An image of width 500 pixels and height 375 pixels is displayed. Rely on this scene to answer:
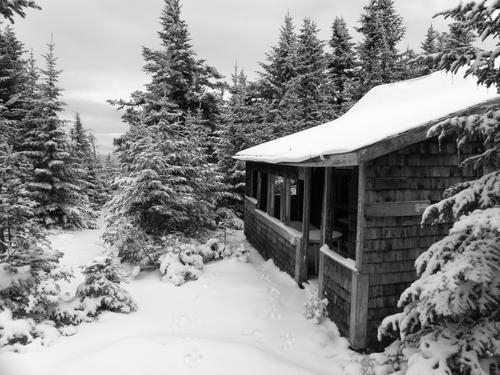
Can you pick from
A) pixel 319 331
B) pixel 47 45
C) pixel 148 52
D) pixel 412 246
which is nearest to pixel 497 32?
pixel 412 246

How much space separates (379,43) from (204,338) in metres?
22.3

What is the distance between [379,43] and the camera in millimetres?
22547

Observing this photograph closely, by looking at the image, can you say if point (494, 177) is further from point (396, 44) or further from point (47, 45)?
point (396, 44)

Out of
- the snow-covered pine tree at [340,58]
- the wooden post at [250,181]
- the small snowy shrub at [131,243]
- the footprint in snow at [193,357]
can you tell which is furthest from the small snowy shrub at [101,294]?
the snow-covered pine tree at [340,58]

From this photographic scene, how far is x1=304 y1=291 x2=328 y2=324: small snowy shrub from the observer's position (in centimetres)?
714

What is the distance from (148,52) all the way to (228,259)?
48.4 feet

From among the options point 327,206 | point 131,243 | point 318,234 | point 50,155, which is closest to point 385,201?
point 327,206

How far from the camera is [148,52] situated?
20391 millimetres

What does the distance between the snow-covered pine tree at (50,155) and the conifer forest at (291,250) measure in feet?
0.31

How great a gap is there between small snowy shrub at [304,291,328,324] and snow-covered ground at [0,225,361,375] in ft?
0.42

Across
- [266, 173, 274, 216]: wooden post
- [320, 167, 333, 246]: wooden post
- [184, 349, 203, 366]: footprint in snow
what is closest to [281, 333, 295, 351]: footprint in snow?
[184, 349, 203, 366]: footprint in snow

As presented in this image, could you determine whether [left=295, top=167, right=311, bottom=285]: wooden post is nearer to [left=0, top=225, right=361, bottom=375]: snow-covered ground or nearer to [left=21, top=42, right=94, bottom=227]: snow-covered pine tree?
[left=0, top=225, right=361, bottom=375]: snow-covered ground

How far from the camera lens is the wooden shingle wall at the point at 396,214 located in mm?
6082

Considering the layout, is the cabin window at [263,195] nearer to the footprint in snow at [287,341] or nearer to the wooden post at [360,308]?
the footprint in snow at [287,341]
